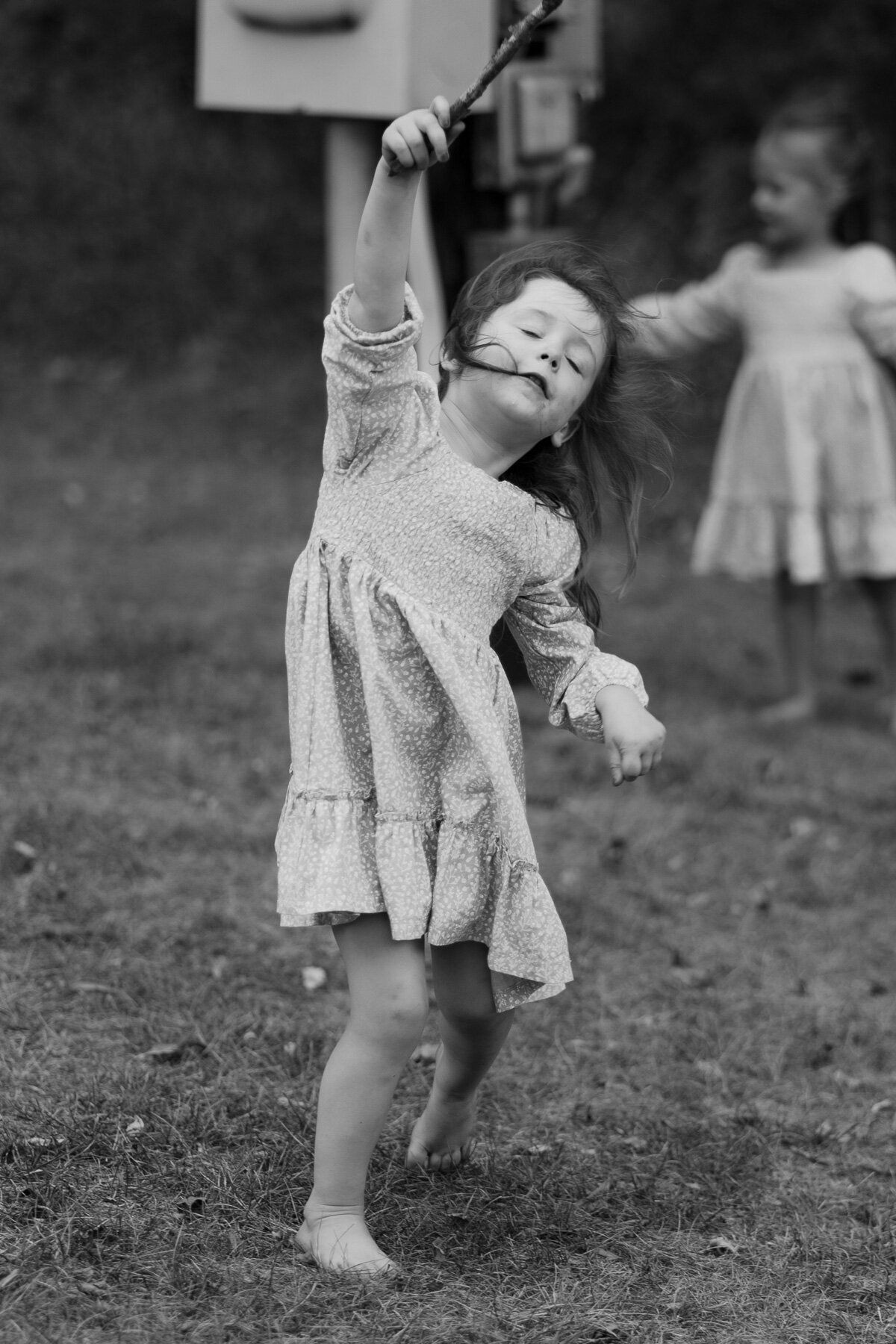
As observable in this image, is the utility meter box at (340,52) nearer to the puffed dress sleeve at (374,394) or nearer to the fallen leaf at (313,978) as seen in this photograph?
the fallen leaf at (313,978)

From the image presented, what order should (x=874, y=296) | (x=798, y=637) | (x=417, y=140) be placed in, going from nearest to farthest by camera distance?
(x=417, y=140) < (x=874, y=296) < (x=798, y=637)

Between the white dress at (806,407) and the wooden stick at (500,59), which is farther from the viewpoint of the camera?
the white dress at (806,407)

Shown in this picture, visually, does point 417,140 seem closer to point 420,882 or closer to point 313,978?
point 420,882

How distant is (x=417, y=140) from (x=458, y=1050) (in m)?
1.24

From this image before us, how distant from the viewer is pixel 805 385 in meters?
5.29

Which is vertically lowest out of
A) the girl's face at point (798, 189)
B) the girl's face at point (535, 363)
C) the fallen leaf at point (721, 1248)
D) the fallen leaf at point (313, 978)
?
the fallen leaf at point (721, 1248)

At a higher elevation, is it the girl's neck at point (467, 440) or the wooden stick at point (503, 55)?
the wooden stick at point (503, 55)

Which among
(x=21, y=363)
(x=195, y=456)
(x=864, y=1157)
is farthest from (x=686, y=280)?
(x=864, y=1157)

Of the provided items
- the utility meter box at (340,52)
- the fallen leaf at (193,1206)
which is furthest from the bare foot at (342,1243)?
the utility meter box at (340,52)

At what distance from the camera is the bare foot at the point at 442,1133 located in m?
2.54

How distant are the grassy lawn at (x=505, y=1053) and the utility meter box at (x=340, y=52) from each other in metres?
1.67

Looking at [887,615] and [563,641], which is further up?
[563,641]

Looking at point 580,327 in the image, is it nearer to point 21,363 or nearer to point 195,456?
point 195,456

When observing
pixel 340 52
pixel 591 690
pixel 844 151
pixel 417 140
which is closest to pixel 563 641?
pixel 591 690
